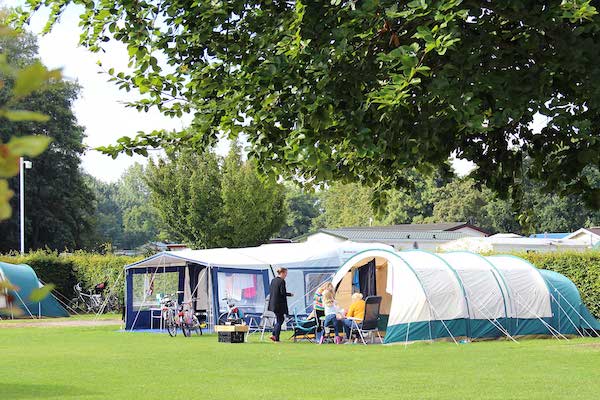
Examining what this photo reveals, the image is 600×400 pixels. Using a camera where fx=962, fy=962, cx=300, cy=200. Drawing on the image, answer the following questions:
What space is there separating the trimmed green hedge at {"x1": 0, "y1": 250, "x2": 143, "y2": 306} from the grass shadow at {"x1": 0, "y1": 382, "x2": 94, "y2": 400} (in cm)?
2230

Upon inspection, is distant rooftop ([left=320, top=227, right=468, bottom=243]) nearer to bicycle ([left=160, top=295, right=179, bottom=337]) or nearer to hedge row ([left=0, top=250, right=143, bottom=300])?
hedge row ([left=0, top=250, right=143, bottom=300])

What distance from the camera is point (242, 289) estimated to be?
24.2m

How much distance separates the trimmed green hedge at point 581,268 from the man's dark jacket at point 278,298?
760 centimetres

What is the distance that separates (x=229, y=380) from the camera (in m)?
12.2

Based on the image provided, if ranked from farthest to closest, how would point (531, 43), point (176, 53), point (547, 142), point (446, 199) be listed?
point (446, 199) → point (547, 142) → point (176, 53) → point (531, 43)

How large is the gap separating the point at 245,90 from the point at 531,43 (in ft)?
6.35

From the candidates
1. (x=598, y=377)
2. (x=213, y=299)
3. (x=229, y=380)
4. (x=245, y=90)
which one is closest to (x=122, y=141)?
(x=245, y=90)

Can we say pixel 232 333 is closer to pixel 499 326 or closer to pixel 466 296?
pixel 466 296

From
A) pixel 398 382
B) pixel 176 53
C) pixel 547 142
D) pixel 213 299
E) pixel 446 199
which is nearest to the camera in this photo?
pixel 176 53

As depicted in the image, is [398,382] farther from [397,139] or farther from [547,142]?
[397,139]

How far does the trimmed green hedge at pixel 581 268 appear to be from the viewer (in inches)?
924

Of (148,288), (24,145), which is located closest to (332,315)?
(148,288)

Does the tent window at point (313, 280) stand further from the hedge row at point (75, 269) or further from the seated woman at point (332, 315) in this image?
the hedge row at point (75, 269)

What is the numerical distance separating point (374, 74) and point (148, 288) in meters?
20.4
